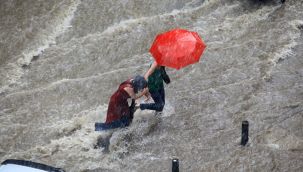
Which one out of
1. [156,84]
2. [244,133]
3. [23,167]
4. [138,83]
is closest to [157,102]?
[156,84]

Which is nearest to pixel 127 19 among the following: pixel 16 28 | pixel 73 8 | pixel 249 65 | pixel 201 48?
pixel 73 8

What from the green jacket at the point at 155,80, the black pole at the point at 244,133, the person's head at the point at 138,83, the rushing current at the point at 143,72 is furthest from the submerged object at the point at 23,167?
the black pole at the point at 244,133

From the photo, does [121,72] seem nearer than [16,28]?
Yes

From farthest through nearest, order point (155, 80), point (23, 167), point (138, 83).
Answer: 1. point (155, 80)
2. point (138, 83)
3. point (23, 167)

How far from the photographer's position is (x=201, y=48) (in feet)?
32.5

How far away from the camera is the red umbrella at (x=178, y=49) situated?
31.9 feet

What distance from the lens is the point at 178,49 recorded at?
9.83 m

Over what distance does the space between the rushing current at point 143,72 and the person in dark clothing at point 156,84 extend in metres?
0.68

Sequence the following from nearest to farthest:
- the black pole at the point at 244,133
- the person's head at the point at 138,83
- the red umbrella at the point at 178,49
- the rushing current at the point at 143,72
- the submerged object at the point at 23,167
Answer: the submerged object at the point at 23,167, the red umbrella at the point at 178,49, the black pole at the point at 244,133, the person's head at the point at 138,83, the rushing current at the point at 143,72

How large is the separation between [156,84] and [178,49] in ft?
3.15

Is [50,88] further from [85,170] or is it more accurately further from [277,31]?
[277,31]

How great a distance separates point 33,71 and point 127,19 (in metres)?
3.68

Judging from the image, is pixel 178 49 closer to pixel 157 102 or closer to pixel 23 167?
pixel 157 102

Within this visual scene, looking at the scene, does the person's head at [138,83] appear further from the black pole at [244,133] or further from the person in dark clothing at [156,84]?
the black pole at [244,133]
